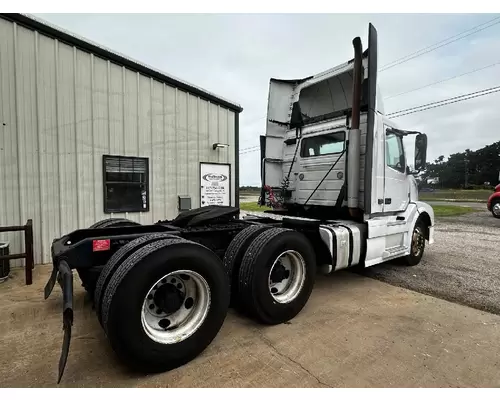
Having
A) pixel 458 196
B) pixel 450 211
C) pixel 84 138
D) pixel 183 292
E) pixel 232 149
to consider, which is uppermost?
pixel 232 149

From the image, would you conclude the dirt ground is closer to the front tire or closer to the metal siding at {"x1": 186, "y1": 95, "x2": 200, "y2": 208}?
the front tire

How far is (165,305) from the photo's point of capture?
2514mm

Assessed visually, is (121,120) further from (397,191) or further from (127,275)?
(397,191)

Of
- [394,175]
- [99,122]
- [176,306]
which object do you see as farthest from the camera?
[99,122]

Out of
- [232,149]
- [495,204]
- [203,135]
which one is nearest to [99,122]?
[203,135]

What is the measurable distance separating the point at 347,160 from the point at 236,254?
2.39 metres

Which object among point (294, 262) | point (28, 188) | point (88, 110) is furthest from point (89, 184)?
point (294, 262)

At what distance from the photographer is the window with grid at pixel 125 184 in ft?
20.8

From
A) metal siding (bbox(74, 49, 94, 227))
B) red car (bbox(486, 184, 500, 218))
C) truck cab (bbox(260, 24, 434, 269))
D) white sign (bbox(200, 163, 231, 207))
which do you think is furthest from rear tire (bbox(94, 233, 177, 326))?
red car (bbox(486, 184, 500, 218))

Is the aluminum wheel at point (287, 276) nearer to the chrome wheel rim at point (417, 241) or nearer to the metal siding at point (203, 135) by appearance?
the chrome wheel rim at point (417, 241)

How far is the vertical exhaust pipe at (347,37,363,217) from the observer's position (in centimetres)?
420

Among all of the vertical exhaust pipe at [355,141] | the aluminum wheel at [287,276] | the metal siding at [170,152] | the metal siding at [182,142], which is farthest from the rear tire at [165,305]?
the metal siding at [182,142]

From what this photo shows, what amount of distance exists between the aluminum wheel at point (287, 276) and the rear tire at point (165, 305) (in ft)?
2.83

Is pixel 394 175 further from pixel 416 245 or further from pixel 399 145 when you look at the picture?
pixel 416 245
